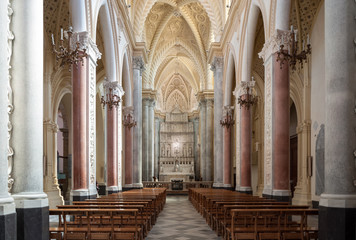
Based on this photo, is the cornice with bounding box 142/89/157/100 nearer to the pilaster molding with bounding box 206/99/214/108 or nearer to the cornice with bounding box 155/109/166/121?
the pilaster molding with bounding box 206/99/214/108

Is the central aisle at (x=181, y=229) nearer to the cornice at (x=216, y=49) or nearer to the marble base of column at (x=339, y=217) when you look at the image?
the marble base of column at (x=339, y=217)

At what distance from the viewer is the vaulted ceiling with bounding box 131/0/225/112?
22144mm

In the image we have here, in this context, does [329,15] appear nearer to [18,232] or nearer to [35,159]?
[35,159]

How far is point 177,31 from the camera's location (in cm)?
2986

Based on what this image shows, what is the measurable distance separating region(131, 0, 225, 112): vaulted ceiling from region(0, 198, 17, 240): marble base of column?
59.1 ft

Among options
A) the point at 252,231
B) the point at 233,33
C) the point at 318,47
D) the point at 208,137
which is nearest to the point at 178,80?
the point at 208,137

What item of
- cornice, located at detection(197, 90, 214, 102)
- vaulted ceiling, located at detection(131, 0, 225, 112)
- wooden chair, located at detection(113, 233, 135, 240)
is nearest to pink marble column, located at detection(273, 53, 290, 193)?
wooden chair, located at detection(113, 233, 135, 240)

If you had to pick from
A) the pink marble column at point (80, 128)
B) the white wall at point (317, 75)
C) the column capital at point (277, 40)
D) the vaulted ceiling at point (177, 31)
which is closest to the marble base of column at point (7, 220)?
the pink marble column at point (80, 128)

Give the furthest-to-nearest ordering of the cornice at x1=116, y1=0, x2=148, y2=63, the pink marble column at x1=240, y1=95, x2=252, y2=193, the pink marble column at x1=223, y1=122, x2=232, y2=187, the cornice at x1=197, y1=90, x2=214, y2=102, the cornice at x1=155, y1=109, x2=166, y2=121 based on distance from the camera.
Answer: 1. the cornice at x1=155, y1=109, x2=166, y2=121
2. the cornice at x1=197, y1=90, x2=214, y2=102
3. the pink marble column at x1=223, y1=122, x2=232, y2=187
4. the cornice at x1=116, y1=0, x2=148, y2=63
5. the pink marble column at x1=240, y1=95, x2=252, y2=193

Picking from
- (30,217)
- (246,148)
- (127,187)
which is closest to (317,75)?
(246,148)

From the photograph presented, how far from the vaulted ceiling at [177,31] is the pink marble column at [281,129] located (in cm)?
1175

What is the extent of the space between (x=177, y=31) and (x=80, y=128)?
20.7m

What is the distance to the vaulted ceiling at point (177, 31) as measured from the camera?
22.1 meters

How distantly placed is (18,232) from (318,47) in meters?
11.1
